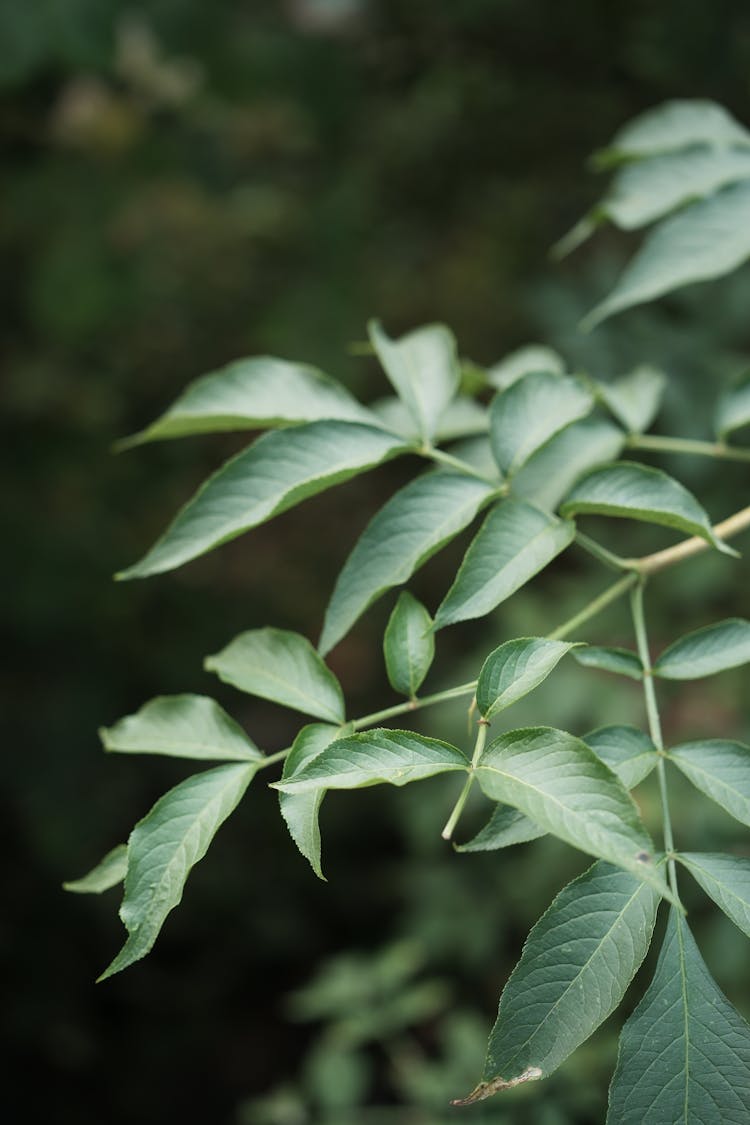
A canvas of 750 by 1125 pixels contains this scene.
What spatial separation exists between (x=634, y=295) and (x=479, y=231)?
7.48ft

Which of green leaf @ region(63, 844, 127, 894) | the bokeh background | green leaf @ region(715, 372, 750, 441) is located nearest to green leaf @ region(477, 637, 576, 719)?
green leaf @ region(63, 844, 127, 894)

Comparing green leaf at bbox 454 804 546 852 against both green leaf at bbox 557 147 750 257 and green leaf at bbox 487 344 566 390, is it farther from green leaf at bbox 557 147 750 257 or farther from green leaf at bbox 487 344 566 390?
green leaf at bbox 557 147 750 257

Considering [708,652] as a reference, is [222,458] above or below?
below

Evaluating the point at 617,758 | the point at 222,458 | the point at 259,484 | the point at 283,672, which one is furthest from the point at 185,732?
the point at 222,458

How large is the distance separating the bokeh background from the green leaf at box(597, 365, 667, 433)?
2.92ft

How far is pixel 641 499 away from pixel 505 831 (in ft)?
0.89

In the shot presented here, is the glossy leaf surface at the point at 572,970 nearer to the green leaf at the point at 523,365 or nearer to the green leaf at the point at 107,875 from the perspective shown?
the green leaf at the point at 107,875

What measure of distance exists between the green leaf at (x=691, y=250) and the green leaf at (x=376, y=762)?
551 mm

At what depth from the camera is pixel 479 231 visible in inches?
126

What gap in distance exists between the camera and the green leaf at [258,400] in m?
0.87

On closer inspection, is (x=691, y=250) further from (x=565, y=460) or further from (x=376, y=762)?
(x=376, y=762)

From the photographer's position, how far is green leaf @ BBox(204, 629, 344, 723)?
734 mm

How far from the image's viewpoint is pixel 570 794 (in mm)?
576

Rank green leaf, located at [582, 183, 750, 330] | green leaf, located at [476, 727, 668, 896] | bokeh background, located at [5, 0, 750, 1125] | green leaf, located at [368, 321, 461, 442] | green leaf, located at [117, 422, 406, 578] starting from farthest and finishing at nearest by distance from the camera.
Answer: bokeh background, located at [5, 0, 750, 1125] < green leaf, located at [582, 183, 750, 330] < green leaf, located at [368, 321, 461, 442] < green leaf, located at [117, 422, 406, 578] < green leaf, located at [476, 727, 668, 896]
